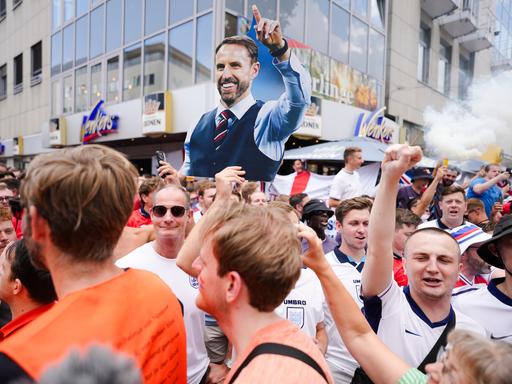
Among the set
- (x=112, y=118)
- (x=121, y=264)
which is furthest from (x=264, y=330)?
(x=112, y=118)

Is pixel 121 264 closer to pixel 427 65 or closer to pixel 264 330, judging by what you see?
pixel 264 330

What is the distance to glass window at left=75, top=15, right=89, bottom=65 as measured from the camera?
16.2m

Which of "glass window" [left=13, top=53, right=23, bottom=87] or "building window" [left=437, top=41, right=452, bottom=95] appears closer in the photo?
"building window" [left=437, top=41, right=452, bottom=95]

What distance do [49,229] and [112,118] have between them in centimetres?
1429

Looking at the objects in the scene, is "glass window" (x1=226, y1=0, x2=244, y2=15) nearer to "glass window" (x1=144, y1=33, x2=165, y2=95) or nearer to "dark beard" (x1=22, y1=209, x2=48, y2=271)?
"glass window" (x1=144, y1=33, x2=165, y2=95)

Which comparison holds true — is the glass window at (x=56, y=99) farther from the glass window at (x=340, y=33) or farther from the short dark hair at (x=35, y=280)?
the short dark hair at (x=35, y=280)

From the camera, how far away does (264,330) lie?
1.19m

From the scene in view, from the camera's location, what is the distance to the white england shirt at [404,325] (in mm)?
1898

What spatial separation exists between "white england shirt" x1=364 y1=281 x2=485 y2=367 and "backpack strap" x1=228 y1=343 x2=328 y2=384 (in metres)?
0.92

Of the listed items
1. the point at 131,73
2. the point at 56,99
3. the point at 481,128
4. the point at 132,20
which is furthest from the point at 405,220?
the point at 56,99

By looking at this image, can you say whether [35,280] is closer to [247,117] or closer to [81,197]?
[81,197]

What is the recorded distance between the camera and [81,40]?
16.6 meters

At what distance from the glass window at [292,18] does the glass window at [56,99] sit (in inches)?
456

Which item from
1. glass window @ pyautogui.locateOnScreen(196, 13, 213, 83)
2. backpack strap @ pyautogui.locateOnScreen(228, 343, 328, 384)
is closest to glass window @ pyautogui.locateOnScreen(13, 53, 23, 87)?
glass window @ pyautogui.locateOnScreen(196, 13, 213, 83)
